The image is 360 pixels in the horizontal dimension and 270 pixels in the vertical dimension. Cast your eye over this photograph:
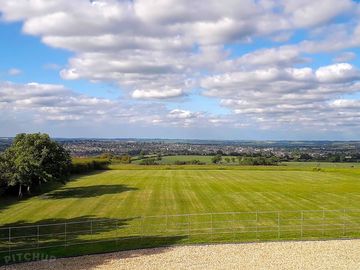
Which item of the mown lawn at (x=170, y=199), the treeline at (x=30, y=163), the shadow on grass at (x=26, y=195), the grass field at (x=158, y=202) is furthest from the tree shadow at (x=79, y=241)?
the treeline at (x=30, y=163)

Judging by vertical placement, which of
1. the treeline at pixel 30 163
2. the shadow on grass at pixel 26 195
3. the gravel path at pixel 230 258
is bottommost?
the shadow on grass at pixel 26 195

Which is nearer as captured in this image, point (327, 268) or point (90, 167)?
point (327, 268)

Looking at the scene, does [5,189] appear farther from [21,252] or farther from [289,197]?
[289,197]

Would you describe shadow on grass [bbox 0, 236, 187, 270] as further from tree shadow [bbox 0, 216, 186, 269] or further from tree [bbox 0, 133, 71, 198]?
tree [bbox 0, 133, 71, 198]

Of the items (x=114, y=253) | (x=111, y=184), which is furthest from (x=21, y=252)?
(x=111, y=184)

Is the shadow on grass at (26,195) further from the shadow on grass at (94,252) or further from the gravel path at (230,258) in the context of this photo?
the gravel path at (230,258)

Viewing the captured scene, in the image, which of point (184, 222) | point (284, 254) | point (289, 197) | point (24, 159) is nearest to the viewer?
point (284, 254)
